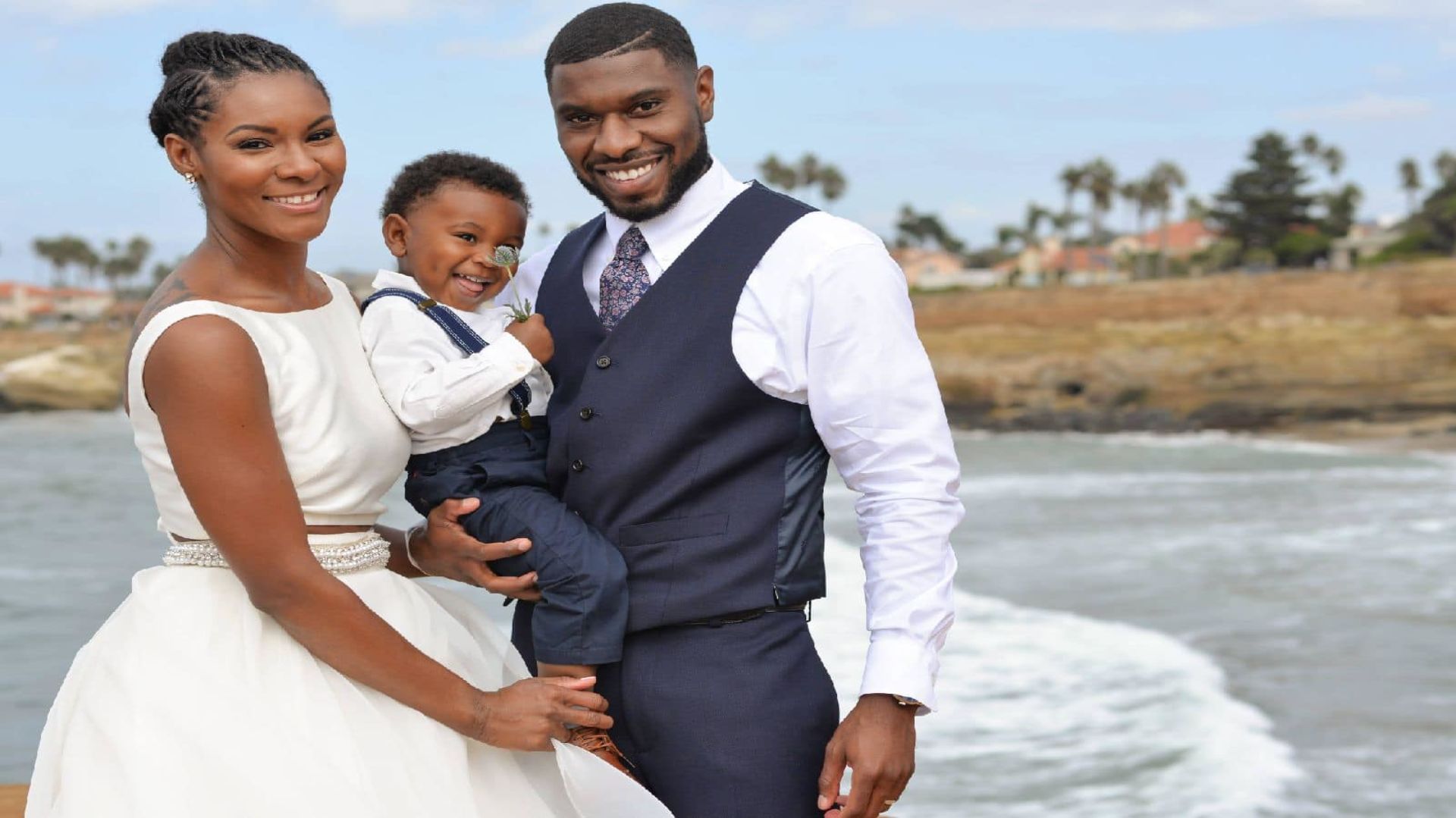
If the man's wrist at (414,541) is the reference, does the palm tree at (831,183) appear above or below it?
above

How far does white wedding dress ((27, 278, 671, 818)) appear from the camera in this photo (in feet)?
6.63

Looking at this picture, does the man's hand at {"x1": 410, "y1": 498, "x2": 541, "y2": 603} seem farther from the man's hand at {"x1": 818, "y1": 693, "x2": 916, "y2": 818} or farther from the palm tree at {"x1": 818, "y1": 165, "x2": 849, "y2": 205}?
the palm tree at {"x1": 818, "y1": 165, "x2": 849, "y2": 205}

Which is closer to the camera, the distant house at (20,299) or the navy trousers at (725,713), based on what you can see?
the navy trousers at (725,713)

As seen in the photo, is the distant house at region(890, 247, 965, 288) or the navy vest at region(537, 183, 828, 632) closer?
the navy vest at region(537, 183, 828, 632)

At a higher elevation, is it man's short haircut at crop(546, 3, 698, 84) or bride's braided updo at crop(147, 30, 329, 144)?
man's short haircut at crop(546, 3, 698, 84)

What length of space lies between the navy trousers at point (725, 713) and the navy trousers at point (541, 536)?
0.29ft

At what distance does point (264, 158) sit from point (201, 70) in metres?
0.15

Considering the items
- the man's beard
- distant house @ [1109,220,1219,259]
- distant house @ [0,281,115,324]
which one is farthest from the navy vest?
distant house @ [0,281,115,324]

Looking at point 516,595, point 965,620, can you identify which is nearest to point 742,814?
point 516,595

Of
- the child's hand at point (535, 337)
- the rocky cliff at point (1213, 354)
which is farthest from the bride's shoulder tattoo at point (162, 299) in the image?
the rocky cliff at point (1213, 354)

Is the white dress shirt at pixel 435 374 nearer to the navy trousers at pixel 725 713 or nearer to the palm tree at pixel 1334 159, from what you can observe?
the navy trousers at pixel 725 713

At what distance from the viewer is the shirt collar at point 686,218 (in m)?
2.46

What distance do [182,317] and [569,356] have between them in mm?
641

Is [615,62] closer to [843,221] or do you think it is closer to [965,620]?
[843,221]
